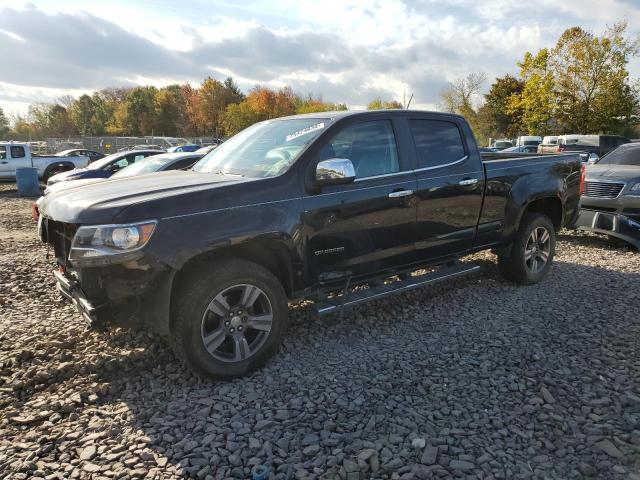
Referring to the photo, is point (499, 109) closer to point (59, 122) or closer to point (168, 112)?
point (168, 112)

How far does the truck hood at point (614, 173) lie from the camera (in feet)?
26.3

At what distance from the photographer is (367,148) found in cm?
417

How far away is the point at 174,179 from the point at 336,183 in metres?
1.30

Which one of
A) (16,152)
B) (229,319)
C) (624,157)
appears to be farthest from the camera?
(16,152)

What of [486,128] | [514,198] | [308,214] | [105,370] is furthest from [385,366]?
[486,128]

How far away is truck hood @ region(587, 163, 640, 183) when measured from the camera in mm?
8023

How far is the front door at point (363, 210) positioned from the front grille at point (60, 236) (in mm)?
1647

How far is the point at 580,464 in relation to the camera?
2598 millimetres

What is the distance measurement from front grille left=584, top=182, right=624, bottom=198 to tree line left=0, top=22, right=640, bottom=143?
11.9 meters

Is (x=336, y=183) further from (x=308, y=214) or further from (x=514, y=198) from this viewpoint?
(x=514, y=198)

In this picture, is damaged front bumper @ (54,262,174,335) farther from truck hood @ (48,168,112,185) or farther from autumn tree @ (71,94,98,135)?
autumn tree @ (71,94,98,135)

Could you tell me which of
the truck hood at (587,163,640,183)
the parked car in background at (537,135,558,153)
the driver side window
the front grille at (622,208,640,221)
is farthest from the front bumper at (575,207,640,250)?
the parked car in background at (537,135,558,153)

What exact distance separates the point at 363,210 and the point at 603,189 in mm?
6244

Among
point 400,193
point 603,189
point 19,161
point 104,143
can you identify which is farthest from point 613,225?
point 104,143
